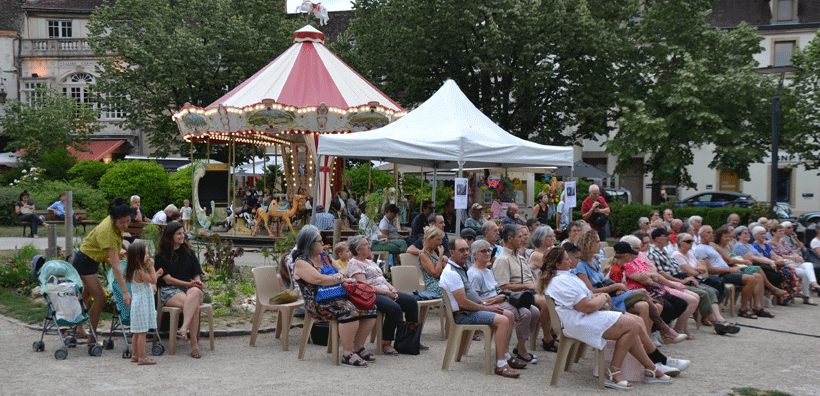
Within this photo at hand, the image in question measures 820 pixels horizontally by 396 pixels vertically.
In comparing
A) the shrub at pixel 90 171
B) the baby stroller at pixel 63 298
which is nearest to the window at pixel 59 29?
the shrub at pixel 90 171

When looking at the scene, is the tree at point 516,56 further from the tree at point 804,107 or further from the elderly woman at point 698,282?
the elderly woman at point 698,282

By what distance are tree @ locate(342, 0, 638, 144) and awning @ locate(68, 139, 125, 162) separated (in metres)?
19.6

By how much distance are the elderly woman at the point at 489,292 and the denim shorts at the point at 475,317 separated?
0.31 metres

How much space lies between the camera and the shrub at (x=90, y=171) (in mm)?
28812

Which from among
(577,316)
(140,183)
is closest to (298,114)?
(577,316)

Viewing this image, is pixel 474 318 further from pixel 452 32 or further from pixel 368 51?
pixel 368 51

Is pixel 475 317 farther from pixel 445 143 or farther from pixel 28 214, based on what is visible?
pixel 28 214

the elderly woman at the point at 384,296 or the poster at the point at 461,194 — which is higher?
the poster at the point at 461,194

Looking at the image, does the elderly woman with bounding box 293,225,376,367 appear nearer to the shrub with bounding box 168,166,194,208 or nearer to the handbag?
the handbag

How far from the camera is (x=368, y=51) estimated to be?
2503cm

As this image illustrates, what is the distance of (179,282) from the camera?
23.9 feet

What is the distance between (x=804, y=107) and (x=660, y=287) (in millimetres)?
17118

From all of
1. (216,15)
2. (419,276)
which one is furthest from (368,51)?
(419,276)

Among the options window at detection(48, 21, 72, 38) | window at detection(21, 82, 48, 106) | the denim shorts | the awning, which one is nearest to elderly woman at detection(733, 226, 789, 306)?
the denim shorts
